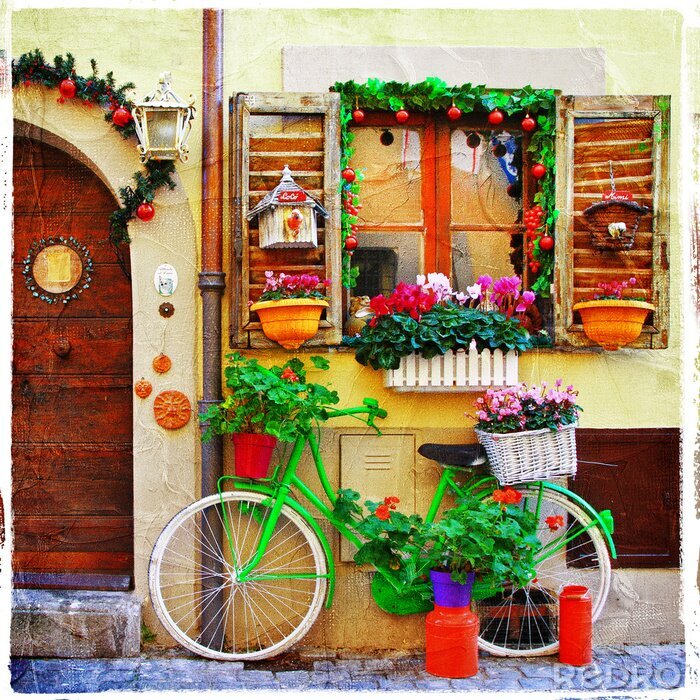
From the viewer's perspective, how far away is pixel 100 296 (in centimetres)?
586

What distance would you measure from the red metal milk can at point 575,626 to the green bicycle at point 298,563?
0.14 m

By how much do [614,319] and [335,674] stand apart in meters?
2.47

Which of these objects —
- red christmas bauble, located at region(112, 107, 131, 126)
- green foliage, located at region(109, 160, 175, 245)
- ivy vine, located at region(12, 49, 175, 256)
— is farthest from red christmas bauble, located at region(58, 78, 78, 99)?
green foliage, located at region(109, 160, 175, 245)

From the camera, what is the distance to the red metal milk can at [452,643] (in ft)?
16.3

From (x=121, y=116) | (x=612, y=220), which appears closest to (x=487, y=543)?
(x=612, y=220)

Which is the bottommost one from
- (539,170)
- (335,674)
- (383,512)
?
(335,674)

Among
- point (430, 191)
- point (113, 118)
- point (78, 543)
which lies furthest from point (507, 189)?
point (78, 543)

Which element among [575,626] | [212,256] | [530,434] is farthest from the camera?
[212,256]

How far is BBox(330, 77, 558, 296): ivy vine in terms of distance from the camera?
18.4 feet

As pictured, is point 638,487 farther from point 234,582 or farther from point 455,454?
point 234,582

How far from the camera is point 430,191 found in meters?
5.81

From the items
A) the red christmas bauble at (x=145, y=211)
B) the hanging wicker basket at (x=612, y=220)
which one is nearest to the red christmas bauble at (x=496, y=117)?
the hanging wicker basket at (x=612, y=220)

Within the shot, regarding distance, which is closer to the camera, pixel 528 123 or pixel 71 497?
pixel 528 123

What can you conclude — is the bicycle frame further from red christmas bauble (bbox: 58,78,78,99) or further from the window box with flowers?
red christmas bauble (bbox: 58,78,78,99)
